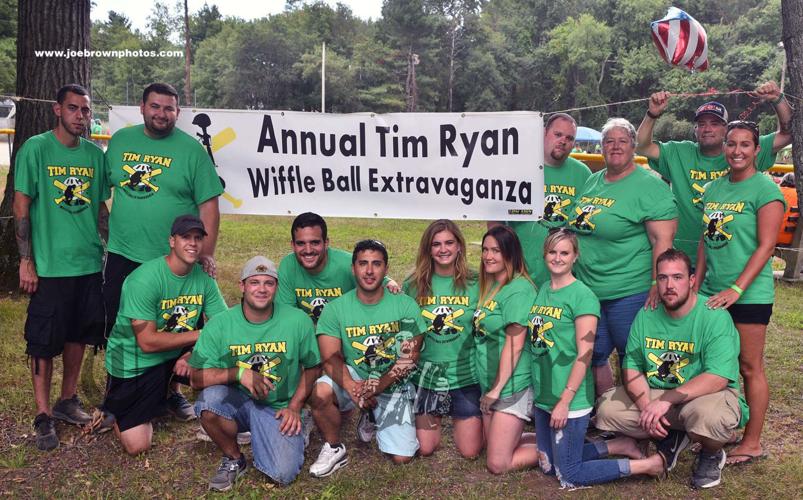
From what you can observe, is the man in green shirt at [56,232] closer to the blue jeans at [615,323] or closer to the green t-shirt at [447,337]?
the green t-shirt at [447,337]

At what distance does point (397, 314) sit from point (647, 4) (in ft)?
276

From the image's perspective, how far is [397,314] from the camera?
13.4 feet

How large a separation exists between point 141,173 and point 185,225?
604mm

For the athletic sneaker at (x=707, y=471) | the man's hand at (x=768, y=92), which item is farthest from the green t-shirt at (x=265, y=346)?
the man's hand at (x=768, y=92)

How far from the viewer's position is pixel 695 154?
4457 mm

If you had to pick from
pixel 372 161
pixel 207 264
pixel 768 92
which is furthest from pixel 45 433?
pixel 768 92

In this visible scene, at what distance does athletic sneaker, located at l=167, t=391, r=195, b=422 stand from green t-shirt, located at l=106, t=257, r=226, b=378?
1.74 feet

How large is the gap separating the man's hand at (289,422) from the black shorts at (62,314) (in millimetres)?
1490

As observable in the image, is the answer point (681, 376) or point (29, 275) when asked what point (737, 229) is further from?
point (29, 275)

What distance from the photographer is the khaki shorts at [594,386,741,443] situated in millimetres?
3543

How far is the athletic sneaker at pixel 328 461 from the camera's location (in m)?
3.84

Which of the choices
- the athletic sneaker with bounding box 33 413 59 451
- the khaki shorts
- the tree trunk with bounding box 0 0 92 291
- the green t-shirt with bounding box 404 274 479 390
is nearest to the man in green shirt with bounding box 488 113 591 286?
the green t-shirt with bounding box 404 274 479 390

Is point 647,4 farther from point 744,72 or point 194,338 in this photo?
point 194,338

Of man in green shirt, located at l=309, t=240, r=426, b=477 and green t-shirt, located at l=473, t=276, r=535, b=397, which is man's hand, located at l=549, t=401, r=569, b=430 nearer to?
green t-shirt, located at l=473, t=276, r=535, b=397
